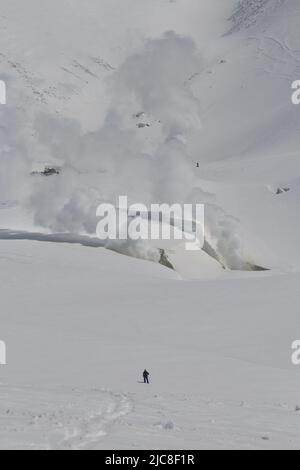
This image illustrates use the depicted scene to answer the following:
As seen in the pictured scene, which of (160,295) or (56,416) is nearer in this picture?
(56,416)

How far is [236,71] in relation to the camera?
157 metres

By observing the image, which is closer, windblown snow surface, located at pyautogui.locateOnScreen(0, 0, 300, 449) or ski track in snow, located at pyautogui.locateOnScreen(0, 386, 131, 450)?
A: ski track in snow, located at pyautogui.locateOnScreen(0, 386, 131, 450)

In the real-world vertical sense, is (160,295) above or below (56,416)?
above

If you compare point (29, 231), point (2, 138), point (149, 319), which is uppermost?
point (2, 138)

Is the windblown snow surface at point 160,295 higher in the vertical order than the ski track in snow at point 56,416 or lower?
higher

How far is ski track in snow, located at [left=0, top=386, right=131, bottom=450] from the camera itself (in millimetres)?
15914

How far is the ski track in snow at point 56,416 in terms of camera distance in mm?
15914

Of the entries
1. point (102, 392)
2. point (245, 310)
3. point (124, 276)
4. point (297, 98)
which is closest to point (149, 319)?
point (245, 310)

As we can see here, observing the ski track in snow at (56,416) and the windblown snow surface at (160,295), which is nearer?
the ski track in snow at (56,416)

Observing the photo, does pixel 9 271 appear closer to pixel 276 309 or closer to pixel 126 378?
pixel 276 309

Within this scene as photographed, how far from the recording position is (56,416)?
1870 cm

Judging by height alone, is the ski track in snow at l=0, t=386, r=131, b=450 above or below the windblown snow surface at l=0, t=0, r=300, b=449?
below
